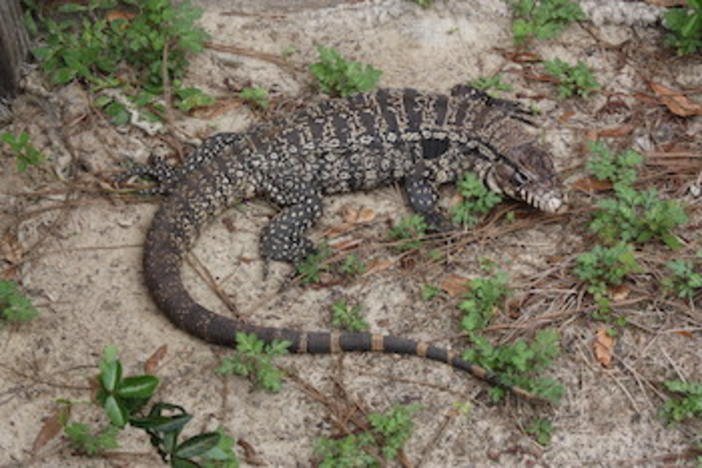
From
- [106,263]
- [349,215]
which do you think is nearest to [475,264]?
[349,215]

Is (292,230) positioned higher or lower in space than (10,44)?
lower

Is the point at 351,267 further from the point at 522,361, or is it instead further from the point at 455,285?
the point at 522,361

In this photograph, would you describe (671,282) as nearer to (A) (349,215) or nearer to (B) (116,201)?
(A) (349,215)

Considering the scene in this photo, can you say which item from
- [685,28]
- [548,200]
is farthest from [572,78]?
[548,200]

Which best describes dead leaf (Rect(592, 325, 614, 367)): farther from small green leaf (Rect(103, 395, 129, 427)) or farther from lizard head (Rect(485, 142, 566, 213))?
small green leaf (Rect(103, 395, 129, 427))

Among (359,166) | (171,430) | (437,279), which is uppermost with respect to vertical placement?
(171,430)

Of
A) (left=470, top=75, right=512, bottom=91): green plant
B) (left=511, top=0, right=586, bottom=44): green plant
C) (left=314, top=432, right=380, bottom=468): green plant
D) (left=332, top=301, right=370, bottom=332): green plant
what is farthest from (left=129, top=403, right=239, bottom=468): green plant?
(left=511, top=0, right=586, bottom=44): green plant
